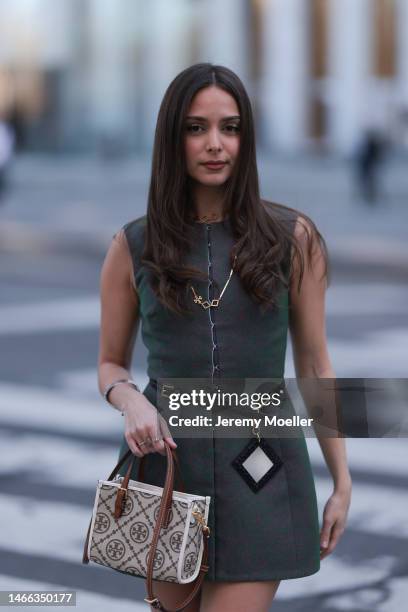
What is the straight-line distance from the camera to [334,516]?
9.79ft

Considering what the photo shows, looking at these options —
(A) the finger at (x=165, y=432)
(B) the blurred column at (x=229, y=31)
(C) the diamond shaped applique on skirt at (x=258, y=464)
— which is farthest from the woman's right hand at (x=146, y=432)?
(B) the blurred column at (x=229, y=31)

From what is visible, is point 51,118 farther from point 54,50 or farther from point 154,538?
point 154,538

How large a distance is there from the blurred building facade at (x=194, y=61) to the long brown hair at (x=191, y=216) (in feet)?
99.7

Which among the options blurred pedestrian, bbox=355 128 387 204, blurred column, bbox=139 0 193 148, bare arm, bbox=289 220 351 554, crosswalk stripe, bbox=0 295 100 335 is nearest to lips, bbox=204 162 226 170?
bare arm, bbox=289 220 351 554

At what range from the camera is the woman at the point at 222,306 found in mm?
2807

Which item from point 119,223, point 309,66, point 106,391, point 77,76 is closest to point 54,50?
point 77,76

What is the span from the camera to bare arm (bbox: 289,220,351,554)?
2941mm

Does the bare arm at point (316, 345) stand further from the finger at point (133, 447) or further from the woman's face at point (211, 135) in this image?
the finger at point (133, 447)

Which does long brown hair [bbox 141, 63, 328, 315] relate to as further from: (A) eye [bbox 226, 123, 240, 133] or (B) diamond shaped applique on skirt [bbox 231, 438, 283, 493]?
(B) diamond shaped applique on skirt [bbox 231, 438, 283, 493]

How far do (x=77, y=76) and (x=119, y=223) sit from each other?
21.8m

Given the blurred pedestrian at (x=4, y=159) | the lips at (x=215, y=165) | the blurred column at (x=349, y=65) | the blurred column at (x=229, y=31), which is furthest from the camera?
the blurred column at (x=229, y=31)

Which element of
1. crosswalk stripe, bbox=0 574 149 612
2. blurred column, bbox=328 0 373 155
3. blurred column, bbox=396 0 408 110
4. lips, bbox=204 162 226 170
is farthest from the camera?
blurred column, bbox=328 0 373 155

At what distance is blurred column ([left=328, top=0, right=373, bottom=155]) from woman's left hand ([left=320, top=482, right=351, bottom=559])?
108 ft

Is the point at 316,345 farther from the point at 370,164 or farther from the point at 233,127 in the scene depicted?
the point at 370,164
